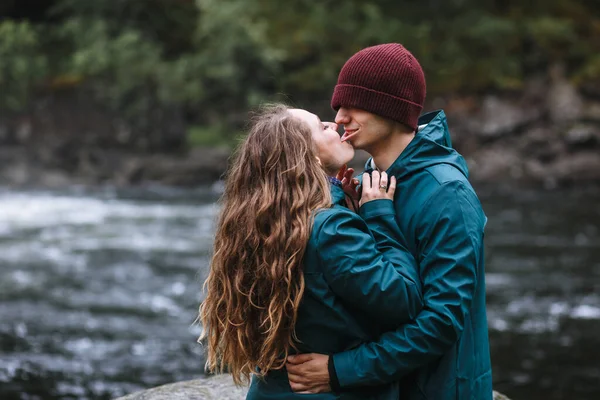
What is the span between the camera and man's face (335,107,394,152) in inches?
100

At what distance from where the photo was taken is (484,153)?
23000mm

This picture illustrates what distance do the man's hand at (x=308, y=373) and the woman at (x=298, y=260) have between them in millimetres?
28

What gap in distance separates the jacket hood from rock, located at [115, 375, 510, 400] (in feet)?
6.21

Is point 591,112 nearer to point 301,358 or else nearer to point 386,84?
point 386,84

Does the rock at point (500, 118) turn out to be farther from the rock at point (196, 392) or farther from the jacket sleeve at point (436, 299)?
the jacket sleeve at point (436, 299)

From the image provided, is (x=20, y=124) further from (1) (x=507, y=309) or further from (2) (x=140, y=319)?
(1) (x=507, y=309)

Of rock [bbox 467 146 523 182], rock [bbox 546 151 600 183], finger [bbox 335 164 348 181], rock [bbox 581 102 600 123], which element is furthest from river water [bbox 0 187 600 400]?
rock [bbox 581 102 600 123]

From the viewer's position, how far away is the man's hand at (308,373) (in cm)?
239

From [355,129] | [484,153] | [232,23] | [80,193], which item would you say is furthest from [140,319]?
[232,23]

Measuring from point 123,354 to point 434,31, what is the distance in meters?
23.2

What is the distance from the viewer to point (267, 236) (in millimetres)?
2404

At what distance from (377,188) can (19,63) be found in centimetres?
2354

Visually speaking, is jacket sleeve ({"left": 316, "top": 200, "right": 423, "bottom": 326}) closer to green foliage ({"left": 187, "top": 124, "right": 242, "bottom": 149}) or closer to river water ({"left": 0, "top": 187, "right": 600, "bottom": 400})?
river water ({"left": 0, "top": 187, "right": 600, "bottom": 400})

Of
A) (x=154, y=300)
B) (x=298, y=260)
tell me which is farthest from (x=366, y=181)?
(x=154, y=300)
